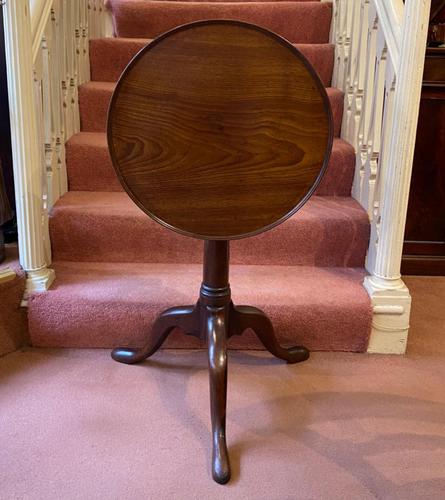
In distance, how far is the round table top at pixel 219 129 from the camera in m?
1.19

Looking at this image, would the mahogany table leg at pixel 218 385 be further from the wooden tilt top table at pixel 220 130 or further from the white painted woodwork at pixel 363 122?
the white painted woodwork at pixel 363 122

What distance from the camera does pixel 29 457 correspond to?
1.35 meters

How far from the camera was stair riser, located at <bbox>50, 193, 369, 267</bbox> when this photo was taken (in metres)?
2.02

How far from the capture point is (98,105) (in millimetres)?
2465

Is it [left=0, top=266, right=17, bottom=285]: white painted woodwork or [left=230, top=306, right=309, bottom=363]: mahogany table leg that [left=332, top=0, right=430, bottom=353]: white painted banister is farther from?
[left=0, top=266, right=17, bottom=285]: white painted woodwork

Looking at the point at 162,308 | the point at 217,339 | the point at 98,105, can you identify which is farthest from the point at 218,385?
the point at 98,105

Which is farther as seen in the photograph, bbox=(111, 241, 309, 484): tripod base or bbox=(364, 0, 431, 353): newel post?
bbox=(364, 0, 431, 353): newel post

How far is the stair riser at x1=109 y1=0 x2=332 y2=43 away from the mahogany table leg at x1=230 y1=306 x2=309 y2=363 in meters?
1.78

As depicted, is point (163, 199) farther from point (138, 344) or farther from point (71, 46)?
point (71, 46)

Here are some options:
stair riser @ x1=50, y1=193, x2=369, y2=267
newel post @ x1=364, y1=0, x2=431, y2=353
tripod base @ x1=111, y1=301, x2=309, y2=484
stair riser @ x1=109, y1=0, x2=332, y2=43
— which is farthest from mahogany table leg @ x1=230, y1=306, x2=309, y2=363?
stair riser @ x1=109, y1=0, x2=332, y2=43

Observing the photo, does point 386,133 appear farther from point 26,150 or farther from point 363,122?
point 26,150

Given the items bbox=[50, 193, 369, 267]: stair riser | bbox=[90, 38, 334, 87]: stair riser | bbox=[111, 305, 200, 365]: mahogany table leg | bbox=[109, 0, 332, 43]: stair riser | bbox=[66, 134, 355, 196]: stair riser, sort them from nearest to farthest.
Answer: bbox=[111, 305, 200, 365]: mahogany table leg < bbox=[50, 193, 369, 267]: stair riser < bbox=[66, 134, 355, 196]: stair riser < bbox=[90, 38, 334, 87]: stair riser < bbox=[109, 0, 332, 43]: stair riser

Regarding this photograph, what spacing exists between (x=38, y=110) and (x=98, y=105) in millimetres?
642

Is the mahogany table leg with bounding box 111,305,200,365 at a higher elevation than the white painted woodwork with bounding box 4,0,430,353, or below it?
below
